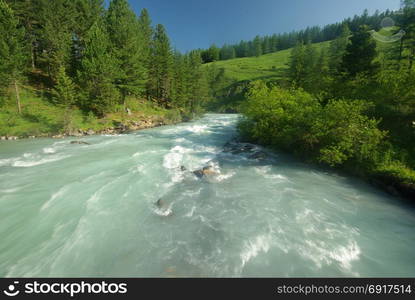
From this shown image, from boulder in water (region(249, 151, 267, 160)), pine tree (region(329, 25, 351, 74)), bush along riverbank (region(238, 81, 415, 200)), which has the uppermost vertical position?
pine tree (region(329, 25, 351, 74))

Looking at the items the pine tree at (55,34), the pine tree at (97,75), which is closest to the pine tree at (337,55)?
the pine tree at (97,75)

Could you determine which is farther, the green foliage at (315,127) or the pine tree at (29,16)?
the pine tree at (29,16)

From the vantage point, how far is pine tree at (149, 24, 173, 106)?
4156cm

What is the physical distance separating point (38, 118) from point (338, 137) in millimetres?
33447

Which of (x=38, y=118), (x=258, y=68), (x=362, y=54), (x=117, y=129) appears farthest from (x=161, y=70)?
(x=258, y=68)

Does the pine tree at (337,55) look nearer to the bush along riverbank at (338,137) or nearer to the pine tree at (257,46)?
the bush along riverbank at (338,137)

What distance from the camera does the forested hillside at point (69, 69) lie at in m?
22.6

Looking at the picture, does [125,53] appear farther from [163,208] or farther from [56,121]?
[163,208]

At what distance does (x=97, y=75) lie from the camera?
26719 millimetres

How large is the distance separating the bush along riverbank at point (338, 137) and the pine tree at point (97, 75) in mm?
23407

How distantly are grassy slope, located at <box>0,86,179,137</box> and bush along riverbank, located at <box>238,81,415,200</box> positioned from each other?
2356cm

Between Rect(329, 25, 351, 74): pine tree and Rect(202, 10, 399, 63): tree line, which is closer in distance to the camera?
Rect(329, 25, 351, 74): pine tree

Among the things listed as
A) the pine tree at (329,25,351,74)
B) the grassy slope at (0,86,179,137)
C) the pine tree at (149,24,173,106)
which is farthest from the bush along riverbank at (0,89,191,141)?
the pine tree at (329,25,351,74)

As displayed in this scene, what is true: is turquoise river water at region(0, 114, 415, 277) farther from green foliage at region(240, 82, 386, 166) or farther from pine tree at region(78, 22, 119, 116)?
pine tree at region(78, 22, 119, 116)
